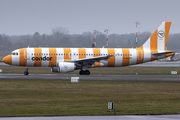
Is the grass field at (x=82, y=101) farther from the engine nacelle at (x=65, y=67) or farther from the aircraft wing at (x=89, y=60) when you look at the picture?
the aircraft wing at (x=89, y=60)

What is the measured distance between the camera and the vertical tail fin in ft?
174

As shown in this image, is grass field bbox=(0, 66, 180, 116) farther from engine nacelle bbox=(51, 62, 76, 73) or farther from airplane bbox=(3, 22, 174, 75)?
airplane bbox=(3, 22, 174, 75)

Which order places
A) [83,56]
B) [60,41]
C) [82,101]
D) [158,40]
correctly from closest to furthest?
[82,101], [83,56], [158,40], [60,41]

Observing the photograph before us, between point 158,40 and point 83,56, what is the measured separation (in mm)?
13227

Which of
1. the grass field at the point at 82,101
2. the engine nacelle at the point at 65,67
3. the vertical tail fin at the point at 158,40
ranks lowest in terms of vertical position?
the grass field at the point at 82,101

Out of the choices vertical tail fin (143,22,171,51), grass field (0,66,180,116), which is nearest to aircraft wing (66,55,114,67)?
vertical tail fin (143,22,171,51)

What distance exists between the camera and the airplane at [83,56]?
4716cm

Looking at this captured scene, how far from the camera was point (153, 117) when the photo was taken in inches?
659

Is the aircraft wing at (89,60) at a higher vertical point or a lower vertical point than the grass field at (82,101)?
higher

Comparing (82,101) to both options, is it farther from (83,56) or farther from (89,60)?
(83,56)

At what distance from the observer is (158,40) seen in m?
53.5

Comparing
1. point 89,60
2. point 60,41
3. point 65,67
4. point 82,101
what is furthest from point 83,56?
point 60,41

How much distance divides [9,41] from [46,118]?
18286 cm

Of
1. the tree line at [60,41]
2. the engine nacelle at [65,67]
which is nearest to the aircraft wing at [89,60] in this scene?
the engine nacelle at [65,67]
